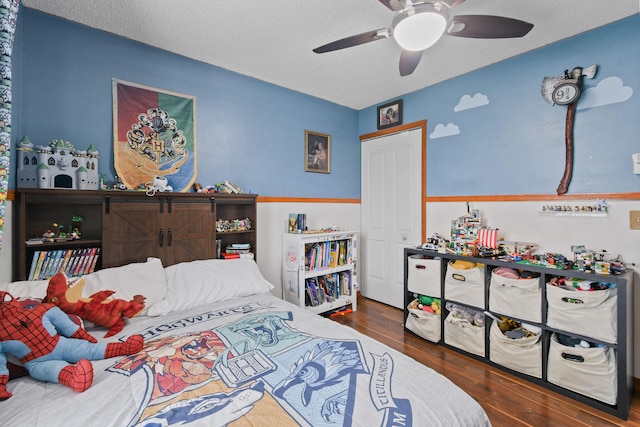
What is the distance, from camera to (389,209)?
3.69 metres

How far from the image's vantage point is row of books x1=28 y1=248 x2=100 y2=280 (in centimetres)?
185

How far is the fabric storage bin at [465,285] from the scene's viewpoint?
2.41 metres

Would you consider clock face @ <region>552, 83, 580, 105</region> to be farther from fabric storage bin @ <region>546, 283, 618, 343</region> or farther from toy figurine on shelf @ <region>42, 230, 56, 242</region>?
toy figurine on shelf @ <region>42, 230, 56, 242</region>

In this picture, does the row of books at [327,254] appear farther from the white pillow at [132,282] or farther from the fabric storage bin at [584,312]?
the fabric storage bin at [584,312]

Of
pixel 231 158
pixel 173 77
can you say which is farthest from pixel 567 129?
pixel 173 77

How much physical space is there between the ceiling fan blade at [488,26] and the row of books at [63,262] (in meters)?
2.80

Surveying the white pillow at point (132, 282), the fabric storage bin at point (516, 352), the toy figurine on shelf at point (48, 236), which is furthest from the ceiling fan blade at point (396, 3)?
the toy figurine on shelf at point (48, 236)

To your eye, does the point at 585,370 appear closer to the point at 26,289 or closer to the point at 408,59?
the point at 408,59

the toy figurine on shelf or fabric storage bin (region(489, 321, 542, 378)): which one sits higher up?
the toy figurine on shelf

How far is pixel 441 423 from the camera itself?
0.99 m

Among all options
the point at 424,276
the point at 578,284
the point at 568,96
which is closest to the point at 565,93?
the point at 568,96

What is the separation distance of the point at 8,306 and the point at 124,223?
910 millimetres

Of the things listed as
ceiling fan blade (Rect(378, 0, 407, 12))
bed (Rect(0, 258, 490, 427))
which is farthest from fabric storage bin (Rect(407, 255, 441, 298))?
ceiling fan blade (Rect(378, 0, 407, 12))

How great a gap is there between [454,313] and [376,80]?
2453mm
